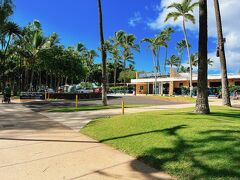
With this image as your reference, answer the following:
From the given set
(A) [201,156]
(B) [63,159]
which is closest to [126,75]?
(B) [63,159]

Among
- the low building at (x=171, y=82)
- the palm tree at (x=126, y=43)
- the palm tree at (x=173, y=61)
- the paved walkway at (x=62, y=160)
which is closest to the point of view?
the paved walkway at (x=62, y=160)

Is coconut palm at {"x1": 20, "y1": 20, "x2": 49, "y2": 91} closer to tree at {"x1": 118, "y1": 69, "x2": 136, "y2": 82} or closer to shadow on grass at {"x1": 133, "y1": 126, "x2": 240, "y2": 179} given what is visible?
shadow on grass at {"x1": 133, "y1": 126, "x2": 240, "y2": 179}

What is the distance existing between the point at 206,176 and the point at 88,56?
268ft

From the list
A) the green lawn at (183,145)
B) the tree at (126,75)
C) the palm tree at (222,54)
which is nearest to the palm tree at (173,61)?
the tree at (126,75)

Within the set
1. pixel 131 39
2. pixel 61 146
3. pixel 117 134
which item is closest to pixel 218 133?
pixel 117 134

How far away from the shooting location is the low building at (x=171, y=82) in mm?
46984

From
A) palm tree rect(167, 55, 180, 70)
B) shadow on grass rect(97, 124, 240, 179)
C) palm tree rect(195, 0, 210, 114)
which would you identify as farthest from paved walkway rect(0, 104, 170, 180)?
palm tree rect(167, 55, 180, 70)

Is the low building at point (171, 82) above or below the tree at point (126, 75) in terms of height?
below

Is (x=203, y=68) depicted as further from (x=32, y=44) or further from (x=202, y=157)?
(x=32, y=44)

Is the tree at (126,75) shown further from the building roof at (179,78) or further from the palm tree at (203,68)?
the palm tree at (203,68)

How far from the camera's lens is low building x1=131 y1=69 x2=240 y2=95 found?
4698cm

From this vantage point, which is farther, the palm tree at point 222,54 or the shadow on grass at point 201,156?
the palm tree at point 222,54

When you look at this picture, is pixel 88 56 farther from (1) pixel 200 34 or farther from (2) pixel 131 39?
(1) pixel 200 34

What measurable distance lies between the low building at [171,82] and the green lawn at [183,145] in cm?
3560
